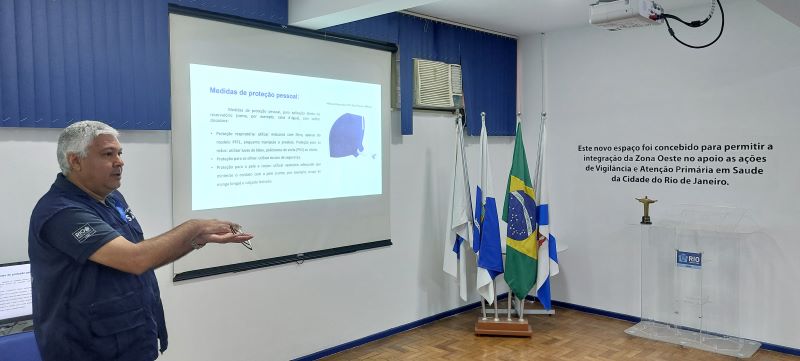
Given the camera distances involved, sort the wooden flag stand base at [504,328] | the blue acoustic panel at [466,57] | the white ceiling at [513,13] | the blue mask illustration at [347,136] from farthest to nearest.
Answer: the wooden flag stand base at [504,328] → the blue acoustic panel at [466,57] → the white ceiling at [513,13] → the blue mask illustration at [347,136]

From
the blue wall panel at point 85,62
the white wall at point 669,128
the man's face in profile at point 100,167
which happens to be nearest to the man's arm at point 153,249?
the man's face in profile at point 100,167

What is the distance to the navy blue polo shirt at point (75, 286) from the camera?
1.65m

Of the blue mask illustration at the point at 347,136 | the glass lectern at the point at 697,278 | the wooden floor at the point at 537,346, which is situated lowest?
the wooden floor at the point at 537,346

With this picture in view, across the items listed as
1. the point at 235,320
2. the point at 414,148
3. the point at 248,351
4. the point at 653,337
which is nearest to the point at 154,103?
the point at 235,320

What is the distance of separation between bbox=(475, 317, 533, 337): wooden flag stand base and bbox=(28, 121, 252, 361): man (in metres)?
3.19

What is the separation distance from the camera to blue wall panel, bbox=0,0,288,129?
266 centimetres

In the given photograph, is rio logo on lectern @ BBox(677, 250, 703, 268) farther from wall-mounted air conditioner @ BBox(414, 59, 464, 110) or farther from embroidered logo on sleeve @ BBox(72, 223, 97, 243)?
embroidered logo on sleeve @ BBox(72, 223, 97, 243)

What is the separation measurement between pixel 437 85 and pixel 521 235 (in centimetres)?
144

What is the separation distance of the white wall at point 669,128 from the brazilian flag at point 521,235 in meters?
0.91

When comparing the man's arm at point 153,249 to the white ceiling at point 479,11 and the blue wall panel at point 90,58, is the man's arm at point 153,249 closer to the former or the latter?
the blue wall panel at point 90,58

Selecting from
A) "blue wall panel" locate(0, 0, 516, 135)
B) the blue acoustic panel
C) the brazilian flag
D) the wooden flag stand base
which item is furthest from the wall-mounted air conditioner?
the wooden flag stand base

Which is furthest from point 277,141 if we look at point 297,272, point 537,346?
point 537,346

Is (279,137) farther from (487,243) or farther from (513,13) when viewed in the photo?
(513,13)

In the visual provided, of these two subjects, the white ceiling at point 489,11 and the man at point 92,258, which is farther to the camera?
the white ceiling at point 489,11
